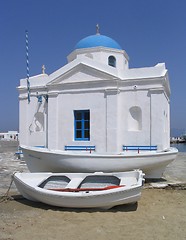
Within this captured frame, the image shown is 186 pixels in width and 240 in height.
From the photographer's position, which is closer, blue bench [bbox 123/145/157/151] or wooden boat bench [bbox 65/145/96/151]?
blue bench [bbox 123/145/157/151]

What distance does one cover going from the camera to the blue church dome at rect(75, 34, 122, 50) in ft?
50.8

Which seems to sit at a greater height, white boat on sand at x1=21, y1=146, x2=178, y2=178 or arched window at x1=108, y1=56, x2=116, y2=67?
arched window at x1=108, y1=56, x2=116, y2=67

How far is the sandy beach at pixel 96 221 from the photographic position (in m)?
5.81

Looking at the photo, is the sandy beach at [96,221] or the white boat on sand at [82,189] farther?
the white boat on sand at [82,189]

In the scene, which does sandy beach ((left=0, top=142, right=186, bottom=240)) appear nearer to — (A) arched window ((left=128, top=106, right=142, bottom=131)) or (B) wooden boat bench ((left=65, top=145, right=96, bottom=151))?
(B) wooden boat bench ((left=65, top=145, right=96, bottom=151))

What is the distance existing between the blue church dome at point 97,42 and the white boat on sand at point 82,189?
8689 millimetres

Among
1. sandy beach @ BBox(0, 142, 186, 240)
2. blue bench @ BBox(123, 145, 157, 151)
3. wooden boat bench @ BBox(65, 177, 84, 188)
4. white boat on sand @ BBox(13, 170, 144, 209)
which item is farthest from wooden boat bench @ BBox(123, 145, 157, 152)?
wooden boat bench @ BBox(65, 177, 84, 188)

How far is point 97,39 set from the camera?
1572 centimetres

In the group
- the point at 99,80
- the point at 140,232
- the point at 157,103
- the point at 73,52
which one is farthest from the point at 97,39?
the point at 140,232

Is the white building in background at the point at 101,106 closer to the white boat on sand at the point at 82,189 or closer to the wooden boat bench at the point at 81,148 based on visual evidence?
the wooden boat bench at the point at 81,148

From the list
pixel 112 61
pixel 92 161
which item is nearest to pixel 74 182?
pixel 92 161

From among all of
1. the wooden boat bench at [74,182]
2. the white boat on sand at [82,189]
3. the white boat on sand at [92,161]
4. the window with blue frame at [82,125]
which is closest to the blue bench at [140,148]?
the white boat on sand at [92,161]

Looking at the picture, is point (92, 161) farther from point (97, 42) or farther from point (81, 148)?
point (97, 42)

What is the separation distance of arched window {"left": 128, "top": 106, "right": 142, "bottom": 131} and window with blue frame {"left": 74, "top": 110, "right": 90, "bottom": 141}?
197 centimetres
